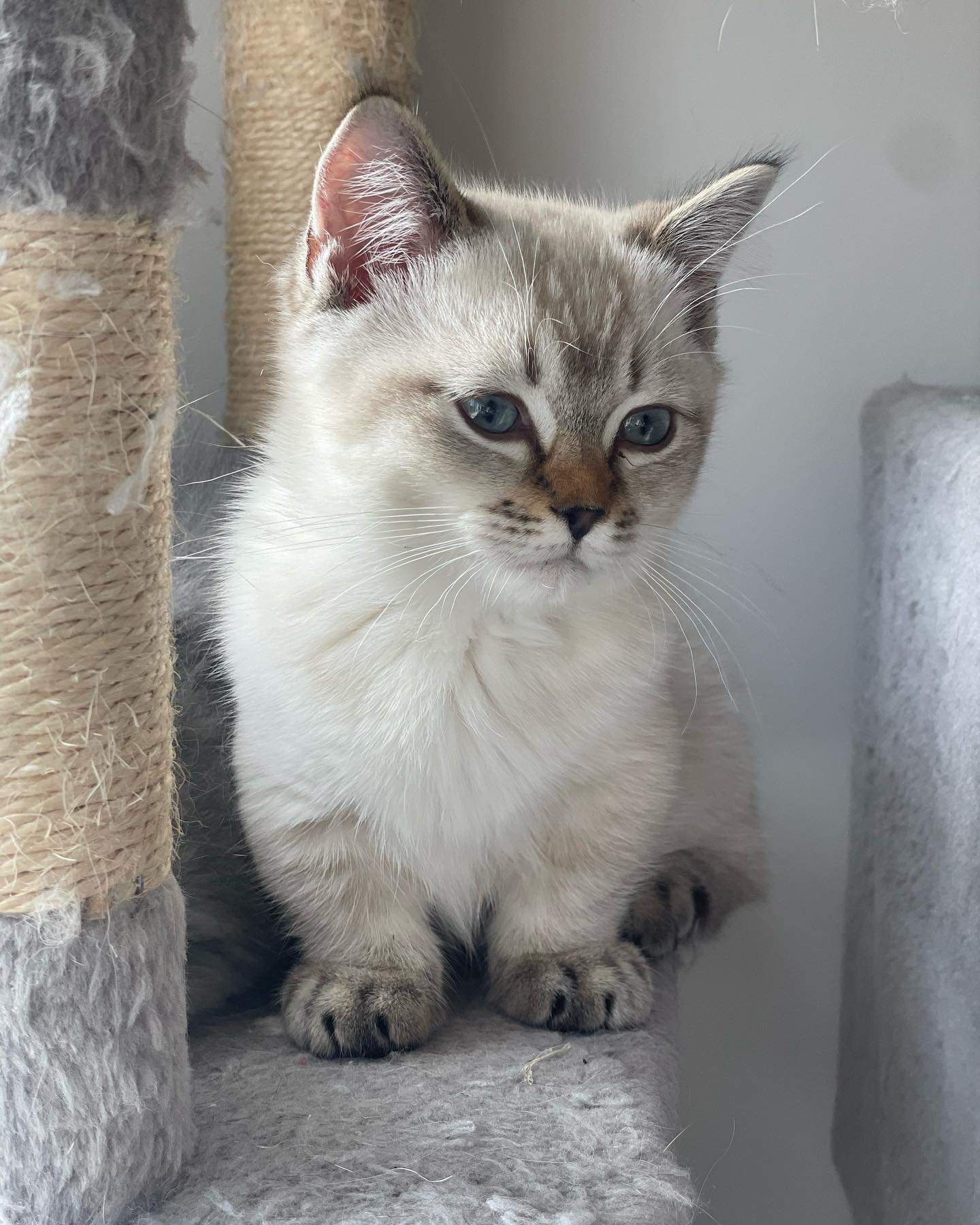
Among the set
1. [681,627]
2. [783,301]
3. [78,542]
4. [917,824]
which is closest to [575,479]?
[681,627]

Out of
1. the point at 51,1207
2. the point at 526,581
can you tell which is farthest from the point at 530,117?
the point at 51,1207

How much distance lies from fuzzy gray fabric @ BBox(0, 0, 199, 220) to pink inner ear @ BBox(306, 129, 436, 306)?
0.70 ft

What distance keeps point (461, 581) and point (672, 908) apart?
500 millimetres

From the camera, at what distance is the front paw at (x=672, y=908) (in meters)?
1.27

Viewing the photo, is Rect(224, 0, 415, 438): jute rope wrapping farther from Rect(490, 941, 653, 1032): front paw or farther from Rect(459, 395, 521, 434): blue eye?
Rect(490, 941, 653, 1032): front paw

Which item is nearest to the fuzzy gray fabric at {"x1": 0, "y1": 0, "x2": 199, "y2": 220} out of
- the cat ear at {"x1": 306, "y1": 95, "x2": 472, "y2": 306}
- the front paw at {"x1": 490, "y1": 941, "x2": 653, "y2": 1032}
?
the cat ear at {"x1": 306, "y1": 95, "x2": 472, "y2": 306}

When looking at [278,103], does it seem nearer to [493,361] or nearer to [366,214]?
[366,214]

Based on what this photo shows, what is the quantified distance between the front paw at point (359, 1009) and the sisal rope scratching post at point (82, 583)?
232 millimetres

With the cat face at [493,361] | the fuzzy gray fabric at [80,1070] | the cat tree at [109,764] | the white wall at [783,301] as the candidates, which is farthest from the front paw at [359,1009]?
the white wall at [783,301]

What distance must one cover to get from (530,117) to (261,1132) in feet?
4.76

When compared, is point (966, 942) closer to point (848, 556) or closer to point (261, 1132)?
point (261, 1132)

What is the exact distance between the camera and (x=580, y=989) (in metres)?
1.13

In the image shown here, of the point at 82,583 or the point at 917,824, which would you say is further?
the point at 917,824

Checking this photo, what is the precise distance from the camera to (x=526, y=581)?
0.99 meters
